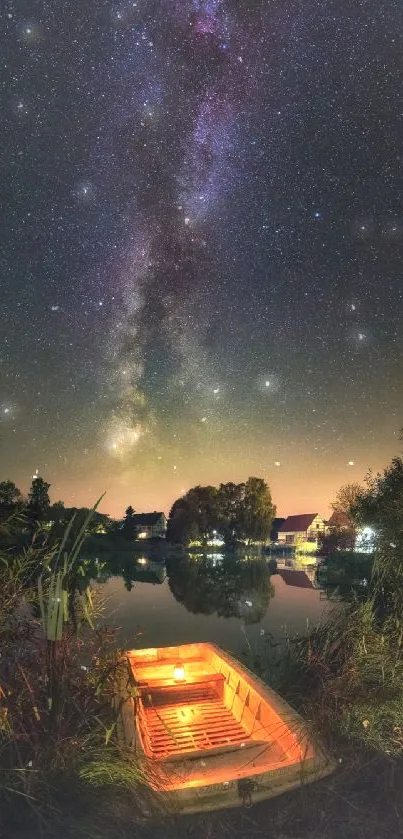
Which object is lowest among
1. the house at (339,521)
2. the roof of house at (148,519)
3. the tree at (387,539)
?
the tree at (387,539)

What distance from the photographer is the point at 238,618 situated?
27141mm

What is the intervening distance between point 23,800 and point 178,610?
86.4ft

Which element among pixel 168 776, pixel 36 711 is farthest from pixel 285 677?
pixel 36 711

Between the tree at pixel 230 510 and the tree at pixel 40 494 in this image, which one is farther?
the tree at pixel 230 510

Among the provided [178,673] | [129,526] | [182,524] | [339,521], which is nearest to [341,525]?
[339,521]

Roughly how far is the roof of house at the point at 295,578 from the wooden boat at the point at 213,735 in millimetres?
33952

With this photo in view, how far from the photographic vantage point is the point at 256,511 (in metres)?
90.5

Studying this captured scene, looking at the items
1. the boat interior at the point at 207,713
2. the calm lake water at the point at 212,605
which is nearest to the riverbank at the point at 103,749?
the boat interior at the point at 207,713

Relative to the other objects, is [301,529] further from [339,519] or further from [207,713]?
[207,713]

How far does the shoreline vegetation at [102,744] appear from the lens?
5410mm

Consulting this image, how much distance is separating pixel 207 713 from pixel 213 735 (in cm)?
90

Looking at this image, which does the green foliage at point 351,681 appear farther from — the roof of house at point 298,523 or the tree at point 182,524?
the roof of house at point 298,523

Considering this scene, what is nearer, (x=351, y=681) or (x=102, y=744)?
(x=102, y=744)

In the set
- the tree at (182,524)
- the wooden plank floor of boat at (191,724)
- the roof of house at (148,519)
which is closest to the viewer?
the wooden plank floor of boat at (191,724)
